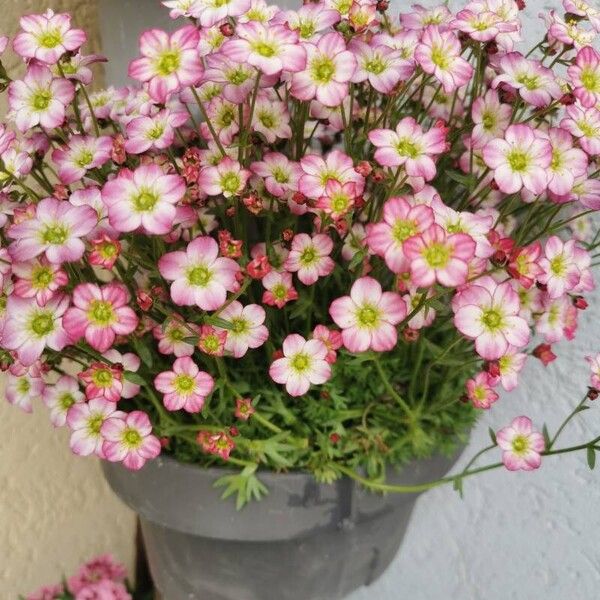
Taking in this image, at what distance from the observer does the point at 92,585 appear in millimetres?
862

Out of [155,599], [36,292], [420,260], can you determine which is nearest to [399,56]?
[420,260]

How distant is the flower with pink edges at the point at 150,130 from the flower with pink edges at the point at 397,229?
168mm

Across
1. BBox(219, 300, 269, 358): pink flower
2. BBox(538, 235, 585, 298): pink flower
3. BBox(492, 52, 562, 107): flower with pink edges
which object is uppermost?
BBox(492, 52, 562, 107): flower with pink edges

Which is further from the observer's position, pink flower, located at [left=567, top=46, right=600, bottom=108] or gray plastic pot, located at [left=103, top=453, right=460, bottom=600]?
gray plastic pot, located at [left=103, top=453, right=460, bottom=600]

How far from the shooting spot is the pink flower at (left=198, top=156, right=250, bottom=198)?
52 cm

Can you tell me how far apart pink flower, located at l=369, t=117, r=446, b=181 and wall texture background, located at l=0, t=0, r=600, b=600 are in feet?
0.93

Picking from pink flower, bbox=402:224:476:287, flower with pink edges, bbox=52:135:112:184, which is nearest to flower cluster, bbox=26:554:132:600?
flower with pink edges, bbox=52:135:112:184

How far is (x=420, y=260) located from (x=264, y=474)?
27 cm

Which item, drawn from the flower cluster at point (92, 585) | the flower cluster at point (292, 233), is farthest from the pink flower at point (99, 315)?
the flower cluster at point (92, 585)

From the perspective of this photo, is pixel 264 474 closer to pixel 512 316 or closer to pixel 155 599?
pixel 512 316

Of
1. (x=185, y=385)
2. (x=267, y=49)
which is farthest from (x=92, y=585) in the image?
(x=267, y=49)

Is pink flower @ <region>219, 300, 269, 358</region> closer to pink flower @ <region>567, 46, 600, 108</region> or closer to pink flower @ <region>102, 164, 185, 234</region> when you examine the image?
pink flower @ <region>102, 164, 185, 234</region>

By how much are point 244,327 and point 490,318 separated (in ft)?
0.56

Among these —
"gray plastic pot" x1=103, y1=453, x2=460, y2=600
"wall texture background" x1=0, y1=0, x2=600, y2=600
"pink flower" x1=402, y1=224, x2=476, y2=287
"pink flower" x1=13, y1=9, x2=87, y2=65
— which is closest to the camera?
"pink flower" x1=402, y1=224, x2=476, y2=287
